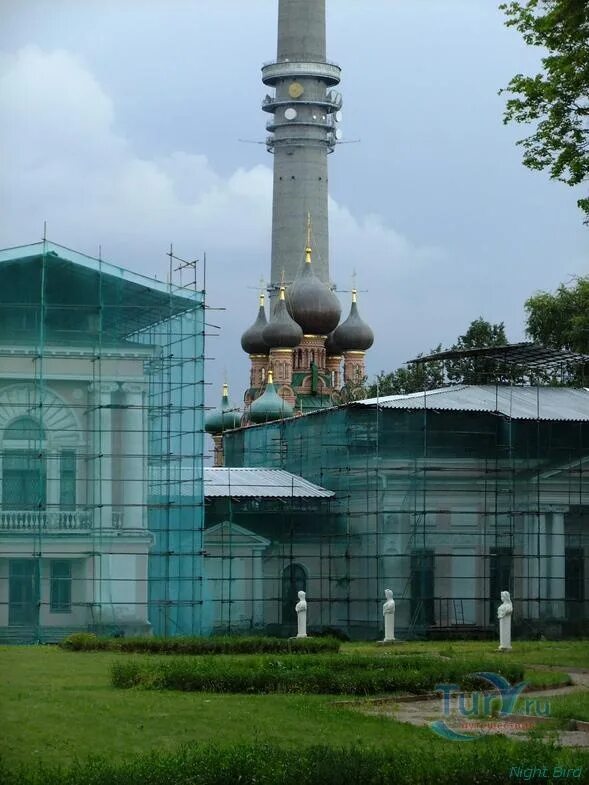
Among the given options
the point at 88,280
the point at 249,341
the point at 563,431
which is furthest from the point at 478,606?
the point at 249,341

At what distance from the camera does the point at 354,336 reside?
96062 mm

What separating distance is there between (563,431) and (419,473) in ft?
14.4

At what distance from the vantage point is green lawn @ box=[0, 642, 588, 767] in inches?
766

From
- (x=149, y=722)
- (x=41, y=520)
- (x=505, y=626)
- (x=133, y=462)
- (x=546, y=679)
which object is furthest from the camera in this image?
(x=133, y=462)

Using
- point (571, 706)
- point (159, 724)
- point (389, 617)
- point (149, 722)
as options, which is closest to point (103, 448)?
point (389, 617)

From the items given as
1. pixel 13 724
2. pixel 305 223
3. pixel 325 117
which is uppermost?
pixel 325 117

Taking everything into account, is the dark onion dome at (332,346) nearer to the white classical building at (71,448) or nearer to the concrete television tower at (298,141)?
the concrete television tower at (298,141)

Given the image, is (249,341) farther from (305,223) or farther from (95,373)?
(95,373)

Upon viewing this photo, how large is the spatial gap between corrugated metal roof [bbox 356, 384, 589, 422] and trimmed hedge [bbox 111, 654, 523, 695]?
850 inches

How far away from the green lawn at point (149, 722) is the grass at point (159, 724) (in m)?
0.01

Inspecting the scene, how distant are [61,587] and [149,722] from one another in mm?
22956

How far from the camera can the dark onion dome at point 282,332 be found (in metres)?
91.1

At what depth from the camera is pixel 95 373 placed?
4441cm

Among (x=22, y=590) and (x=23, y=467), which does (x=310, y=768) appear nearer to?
(x=22, y=590)
